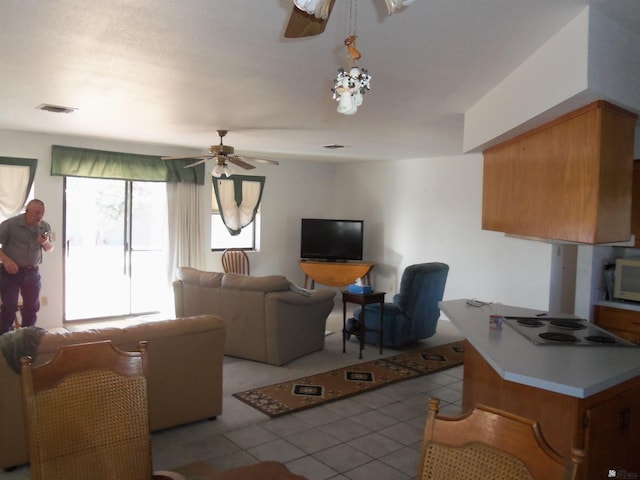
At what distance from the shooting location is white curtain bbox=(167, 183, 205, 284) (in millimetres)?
6934

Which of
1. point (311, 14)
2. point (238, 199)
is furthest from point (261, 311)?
point (311, 14)

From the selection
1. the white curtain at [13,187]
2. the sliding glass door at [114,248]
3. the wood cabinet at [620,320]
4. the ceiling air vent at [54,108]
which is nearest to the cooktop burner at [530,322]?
the wood cabinet at [620,320]

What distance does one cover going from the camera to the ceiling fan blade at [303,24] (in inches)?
57.9

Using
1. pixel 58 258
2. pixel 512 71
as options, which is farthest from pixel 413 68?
pixel 58 258

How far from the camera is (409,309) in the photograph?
541 cm

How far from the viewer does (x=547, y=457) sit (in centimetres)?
123

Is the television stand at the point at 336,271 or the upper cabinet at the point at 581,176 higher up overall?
the upper cabinet at the point at 581,176

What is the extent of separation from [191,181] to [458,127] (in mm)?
3889

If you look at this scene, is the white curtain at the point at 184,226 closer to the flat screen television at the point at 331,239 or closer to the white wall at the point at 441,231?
the flat screen television at the point at 331,239

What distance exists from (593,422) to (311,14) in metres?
1.98

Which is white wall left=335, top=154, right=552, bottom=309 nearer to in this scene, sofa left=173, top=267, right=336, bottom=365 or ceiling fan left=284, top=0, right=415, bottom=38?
sofa left=173, top=267, right=336, bottom=365

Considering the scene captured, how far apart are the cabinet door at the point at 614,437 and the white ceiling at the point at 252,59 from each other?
1.74m

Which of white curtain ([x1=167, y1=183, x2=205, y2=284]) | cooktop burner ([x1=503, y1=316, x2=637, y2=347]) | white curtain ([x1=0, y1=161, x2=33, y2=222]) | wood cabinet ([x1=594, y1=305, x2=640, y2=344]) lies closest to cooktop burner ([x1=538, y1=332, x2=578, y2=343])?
cooktop burner ([x1=503, y1=316, x2=637, y2=347])

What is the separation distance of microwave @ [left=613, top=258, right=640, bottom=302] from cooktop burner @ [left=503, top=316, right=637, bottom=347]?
3.89 ft
